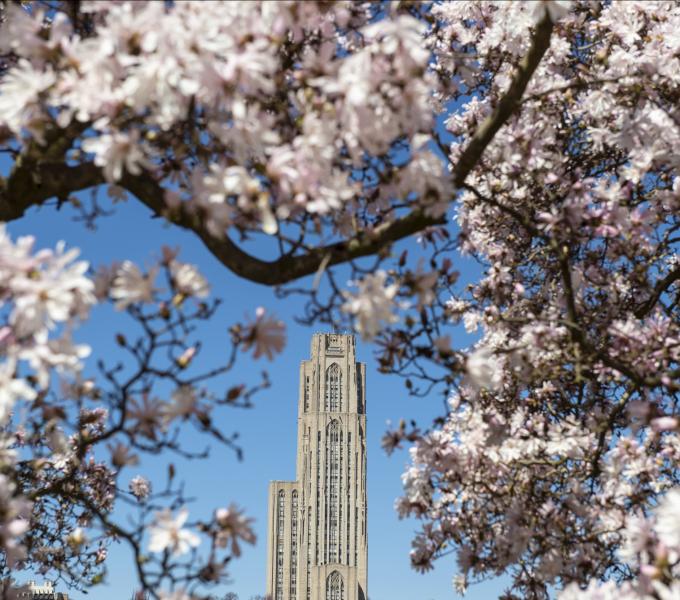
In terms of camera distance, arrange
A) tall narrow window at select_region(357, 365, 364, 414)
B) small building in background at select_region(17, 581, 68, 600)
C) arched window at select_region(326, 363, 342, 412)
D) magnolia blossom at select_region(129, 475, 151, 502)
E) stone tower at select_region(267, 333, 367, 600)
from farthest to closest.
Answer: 1. tall narrow window at select_region(357, 365, 364, 414)
2. arched window at select_region(326, 363, 342, 412)
3. stone tower at select_region(267, 333, 367, 600)
4. magnolia blossom at select_region(129, 475, 151, 502)
5. small building in background at select_region(17, 581, 68, 600)

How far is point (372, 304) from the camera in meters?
3.07

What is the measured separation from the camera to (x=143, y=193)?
149 inches

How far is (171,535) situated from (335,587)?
10671 centimetres

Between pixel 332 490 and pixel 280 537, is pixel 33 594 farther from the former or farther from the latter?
pixel 280 537

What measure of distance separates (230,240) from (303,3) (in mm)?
1090

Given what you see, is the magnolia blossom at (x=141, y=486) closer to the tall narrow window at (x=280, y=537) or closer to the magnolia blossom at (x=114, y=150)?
the magnolia blossom at (x=114, y=150)

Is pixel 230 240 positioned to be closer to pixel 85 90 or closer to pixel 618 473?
pixel 85 90

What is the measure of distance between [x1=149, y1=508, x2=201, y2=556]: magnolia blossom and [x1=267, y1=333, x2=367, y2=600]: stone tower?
110628 mm

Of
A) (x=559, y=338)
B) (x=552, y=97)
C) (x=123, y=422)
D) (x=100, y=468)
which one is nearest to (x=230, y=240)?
(x=123, y=422)

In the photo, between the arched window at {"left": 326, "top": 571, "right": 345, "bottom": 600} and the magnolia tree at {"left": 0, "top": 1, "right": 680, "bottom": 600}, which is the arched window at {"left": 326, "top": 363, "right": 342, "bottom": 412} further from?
the magnolia tree at {"left": 0, "top": 1, "right": 680, "bottom": 600}

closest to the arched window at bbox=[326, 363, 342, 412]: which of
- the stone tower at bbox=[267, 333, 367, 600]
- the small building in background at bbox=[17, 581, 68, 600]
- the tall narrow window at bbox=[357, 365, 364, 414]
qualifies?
the stone tower at bbox=[267, 333, 367, 600]

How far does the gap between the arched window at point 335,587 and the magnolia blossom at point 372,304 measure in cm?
10562

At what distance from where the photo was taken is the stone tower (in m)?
111

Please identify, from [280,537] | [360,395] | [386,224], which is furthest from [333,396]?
[386,224]
